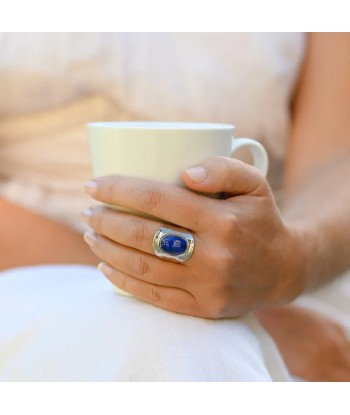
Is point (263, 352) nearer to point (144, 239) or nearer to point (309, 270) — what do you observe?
point (309, 270)

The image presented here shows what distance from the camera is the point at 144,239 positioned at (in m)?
0.59

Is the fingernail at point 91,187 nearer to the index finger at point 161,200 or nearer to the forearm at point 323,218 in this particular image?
the index finger at point 161,200

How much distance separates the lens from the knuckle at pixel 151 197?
57 cm

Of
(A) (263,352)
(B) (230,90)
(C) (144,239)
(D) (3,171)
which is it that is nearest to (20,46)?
(D) (3,171)

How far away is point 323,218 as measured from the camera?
2.48 ft

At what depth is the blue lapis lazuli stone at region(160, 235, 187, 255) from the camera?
1.90ft

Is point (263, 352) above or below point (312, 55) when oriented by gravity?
below

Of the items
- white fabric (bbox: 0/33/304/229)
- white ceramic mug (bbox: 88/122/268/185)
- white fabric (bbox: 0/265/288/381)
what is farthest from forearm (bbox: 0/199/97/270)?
white ceramic mug (bbox: 88/122/268/185)

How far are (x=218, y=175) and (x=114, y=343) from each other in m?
0.19

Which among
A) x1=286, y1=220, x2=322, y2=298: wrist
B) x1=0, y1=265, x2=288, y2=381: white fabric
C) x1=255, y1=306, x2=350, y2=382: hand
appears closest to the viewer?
x1=0, y1=265, x2=288, y2=381: white fabric

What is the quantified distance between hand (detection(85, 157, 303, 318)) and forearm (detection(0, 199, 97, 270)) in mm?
233

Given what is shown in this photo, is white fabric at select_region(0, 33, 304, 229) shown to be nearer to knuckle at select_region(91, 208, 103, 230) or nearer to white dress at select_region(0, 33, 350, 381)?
white dress at select_region(0, 33, 350, 381)

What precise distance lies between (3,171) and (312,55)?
537mm

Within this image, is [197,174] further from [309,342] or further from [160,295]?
[309,342]
